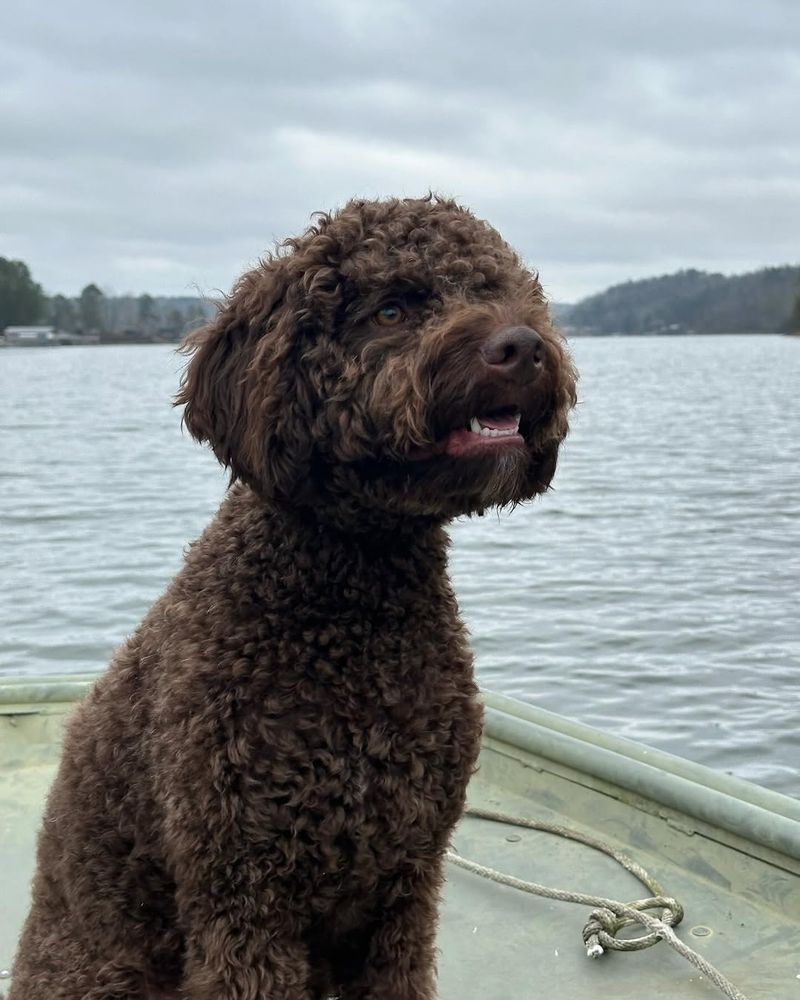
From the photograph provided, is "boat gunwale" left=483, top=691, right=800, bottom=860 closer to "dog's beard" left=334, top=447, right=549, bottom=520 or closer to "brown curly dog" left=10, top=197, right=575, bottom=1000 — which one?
"brown curly dog" left=10, top=197, right=575, bottom=1000

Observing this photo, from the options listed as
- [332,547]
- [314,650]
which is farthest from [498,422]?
[314,650]

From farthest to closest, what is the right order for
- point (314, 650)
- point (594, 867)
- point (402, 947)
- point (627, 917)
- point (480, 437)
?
point (594, 867)
point (627, 917)
point (402, 947)
point (314, 650)
point (480, 437)

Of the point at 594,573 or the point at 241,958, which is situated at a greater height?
the point at 241,958

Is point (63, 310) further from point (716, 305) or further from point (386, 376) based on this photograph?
point (386, 376)

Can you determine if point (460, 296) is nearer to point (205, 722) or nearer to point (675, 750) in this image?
point (205, 722)

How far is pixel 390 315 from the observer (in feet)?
7.98

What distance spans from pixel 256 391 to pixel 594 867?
85.9 inches

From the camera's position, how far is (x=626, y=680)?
27.4 ft

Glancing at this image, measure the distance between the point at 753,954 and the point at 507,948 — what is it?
666mm

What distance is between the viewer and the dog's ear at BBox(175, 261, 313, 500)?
2.39 meters

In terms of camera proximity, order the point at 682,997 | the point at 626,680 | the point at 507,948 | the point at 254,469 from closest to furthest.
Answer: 1. the point at 254,469
2. the point at 682,997
3. the point at 507,948
4. the point at 626,680

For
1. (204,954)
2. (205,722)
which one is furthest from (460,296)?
(204,954)

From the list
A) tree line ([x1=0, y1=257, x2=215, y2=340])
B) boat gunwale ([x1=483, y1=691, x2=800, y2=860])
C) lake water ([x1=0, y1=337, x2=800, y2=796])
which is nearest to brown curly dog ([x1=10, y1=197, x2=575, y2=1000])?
lake water ([x1=0, y1=337, x2=800, y2=796])

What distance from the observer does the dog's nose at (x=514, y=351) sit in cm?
226
